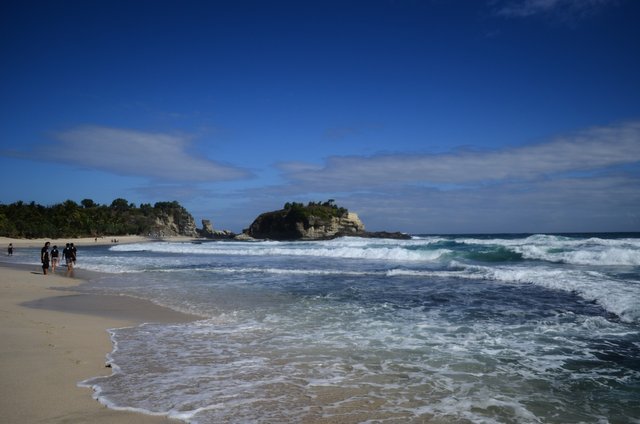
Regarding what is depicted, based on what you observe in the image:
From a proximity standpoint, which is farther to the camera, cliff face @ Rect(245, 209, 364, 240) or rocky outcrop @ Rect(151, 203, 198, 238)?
rocky outcrop @ Rect(151, 203, 198, 238)

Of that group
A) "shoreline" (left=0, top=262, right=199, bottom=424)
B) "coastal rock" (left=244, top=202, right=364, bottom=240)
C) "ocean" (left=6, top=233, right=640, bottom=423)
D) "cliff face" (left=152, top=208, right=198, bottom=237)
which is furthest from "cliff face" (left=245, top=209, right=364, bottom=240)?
"shoreline" (left=0, top=262, right=199, bottom=424)

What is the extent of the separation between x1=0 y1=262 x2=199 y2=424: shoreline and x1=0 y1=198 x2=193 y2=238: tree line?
257 feet

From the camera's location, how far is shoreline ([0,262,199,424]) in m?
4.14

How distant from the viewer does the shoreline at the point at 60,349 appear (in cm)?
414

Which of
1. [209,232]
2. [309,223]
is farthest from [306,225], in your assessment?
[209,232]

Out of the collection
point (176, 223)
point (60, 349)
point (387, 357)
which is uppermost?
point (176, 223)

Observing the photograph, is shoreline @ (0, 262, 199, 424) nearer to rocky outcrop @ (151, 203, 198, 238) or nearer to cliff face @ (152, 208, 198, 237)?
cliff face @ (152, 208, 198, 237)

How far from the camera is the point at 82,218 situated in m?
93.4

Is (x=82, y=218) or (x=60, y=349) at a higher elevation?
(x=82, y=218)

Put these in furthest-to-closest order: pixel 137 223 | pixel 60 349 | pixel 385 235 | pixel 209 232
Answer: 1. pixel 209 232
2. pixel 137 223
3. pixel 385 235
4. pixel 60 349

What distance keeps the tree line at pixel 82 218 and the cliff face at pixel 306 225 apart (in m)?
36.6

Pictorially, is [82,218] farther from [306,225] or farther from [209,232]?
[306,225]

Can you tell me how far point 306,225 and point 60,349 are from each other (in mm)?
77783

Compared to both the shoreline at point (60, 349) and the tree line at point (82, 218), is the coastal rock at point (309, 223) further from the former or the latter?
the shoreline at point (60, 349)
